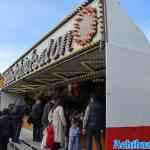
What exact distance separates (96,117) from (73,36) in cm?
173

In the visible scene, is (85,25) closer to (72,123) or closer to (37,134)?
(72,123)

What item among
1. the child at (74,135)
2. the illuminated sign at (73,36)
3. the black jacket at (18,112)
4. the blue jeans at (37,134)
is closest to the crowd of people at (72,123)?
the child at (74,135)

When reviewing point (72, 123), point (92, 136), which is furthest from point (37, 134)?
point (92, 136)

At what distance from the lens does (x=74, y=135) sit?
33.3 feet

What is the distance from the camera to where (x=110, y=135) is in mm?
6582

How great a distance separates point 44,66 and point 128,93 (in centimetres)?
411

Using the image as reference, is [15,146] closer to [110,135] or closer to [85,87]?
[85,87]

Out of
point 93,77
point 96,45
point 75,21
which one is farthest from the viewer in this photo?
point 93,77

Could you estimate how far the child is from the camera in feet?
33.2

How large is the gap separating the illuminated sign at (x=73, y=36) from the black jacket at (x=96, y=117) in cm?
120

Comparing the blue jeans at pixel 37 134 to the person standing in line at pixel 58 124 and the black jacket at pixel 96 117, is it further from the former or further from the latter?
the black jacket at pixel 96 117

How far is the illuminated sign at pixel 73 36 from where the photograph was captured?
7.25 m

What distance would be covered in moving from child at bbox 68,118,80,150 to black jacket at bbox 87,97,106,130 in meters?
1.33

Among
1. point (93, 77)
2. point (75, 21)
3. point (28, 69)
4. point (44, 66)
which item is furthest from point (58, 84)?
point (75, 21)
